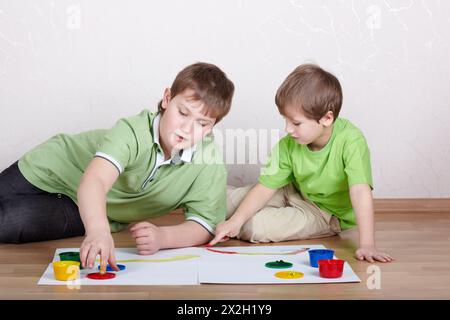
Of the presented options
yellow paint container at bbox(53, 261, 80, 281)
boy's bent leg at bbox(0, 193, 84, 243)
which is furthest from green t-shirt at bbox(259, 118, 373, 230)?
yellow paint container at bbox(53, 261, 80, 281)

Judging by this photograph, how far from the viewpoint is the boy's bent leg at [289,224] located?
1.58m

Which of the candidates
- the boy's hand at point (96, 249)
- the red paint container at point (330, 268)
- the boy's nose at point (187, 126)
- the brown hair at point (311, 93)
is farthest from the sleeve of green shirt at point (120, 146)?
the red paint container at point (330, 268)

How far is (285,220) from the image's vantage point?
5.29 ft

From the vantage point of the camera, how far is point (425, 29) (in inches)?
76.7

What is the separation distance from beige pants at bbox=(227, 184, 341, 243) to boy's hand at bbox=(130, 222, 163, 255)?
26cm

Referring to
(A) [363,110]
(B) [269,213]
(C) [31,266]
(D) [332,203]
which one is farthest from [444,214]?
(C) [31,266]

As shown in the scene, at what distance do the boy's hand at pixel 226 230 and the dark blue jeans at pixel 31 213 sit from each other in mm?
323

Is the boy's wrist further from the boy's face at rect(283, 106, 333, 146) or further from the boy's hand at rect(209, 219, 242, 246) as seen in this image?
the boy's face at rect(283, 106, 333, 146)

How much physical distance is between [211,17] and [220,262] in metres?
0.81

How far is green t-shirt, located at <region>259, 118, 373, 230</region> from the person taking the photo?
151 centimetres

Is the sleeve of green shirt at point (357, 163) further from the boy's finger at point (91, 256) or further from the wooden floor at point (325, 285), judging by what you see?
the boy's finger at point (91, 256)

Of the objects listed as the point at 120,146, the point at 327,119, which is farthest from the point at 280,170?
the point at 120,146

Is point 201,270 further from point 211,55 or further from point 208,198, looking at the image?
point 211,55
